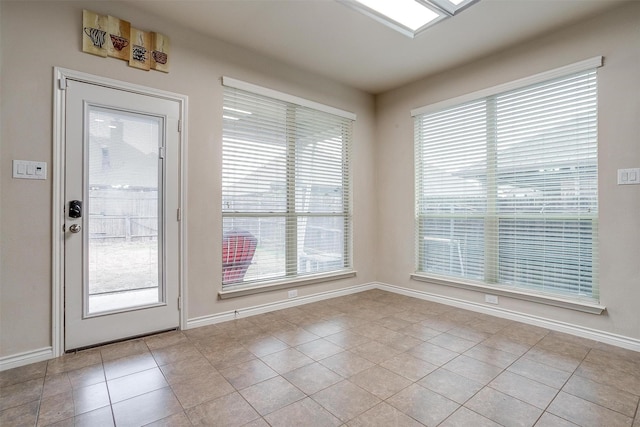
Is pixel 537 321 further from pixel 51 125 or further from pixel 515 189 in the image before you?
pixel 51 125

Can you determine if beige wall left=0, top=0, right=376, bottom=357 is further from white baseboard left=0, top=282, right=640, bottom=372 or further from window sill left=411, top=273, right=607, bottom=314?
window sill left=411, top=273, right=607, bottom=314

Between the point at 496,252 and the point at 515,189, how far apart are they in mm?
692

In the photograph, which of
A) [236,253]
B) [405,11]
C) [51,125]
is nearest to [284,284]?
[236,253]

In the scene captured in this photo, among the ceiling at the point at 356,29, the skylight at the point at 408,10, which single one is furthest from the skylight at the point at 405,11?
the ceiling at the point at 356,29

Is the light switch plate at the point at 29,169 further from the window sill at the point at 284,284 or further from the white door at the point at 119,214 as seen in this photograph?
the window sill at the point at 284,284

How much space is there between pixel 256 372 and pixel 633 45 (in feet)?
12.6

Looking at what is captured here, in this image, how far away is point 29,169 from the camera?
228 centimetres

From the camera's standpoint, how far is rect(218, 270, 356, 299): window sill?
322cm

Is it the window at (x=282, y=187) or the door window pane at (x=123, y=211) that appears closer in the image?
the door window pane at (x=123, y=211)

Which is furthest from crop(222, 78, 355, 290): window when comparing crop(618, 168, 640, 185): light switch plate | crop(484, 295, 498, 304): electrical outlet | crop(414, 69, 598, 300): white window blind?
crop(618, 168, 640, 185): light switch plate

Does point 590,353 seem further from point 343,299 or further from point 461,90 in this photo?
point 461,90

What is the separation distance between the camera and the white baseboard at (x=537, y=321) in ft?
8.52

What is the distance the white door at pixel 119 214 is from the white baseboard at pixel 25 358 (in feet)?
0.39

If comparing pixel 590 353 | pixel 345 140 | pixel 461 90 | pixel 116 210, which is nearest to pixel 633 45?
pixel 461 90
